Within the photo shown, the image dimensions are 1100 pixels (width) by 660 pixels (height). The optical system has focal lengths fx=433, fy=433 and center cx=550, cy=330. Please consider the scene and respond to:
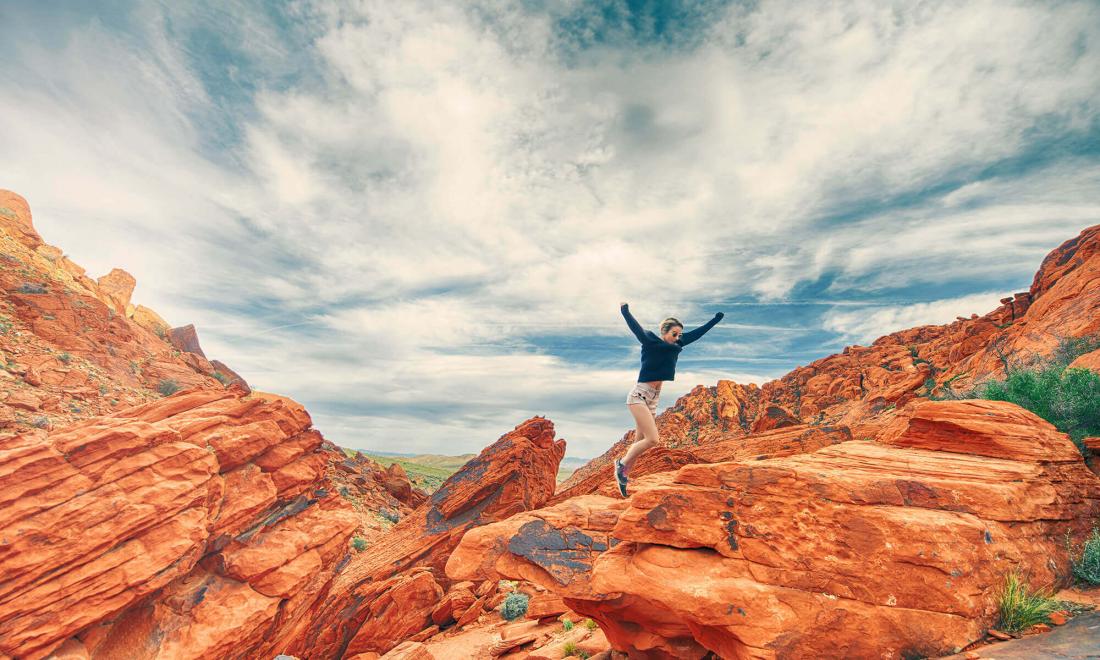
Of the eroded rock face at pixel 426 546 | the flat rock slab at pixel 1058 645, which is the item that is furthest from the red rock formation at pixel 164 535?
the flat rock slab at pixel 1058 645

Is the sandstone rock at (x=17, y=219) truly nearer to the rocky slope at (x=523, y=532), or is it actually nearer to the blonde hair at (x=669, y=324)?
the rocky slope at (x=523, y=532)

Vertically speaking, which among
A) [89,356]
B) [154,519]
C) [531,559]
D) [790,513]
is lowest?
[531,559]

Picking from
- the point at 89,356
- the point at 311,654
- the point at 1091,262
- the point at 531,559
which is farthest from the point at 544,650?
the point at 89,356

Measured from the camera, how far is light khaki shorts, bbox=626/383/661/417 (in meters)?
8.52

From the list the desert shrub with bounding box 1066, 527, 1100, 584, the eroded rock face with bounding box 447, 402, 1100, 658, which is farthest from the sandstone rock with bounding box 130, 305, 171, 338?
the desert shrub with bounding box 1066, 527, 1100, 584

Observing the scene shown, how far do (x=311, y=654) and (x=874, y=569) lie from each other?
22.2 m

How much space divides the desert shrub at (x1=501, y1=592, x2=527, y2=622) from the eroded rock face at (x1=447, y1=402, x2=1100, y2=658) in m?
9.20

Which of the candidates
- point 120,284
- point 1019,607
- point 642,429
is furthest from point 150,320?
point 1019,607

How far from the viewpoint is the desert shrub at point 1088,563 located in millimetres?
6891

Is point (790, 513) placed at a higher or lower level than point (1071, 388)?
lower

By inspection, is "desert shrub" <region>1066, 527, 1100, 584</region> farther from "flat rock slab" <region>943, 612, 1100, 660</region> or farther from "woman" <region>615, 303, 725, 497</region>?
"woman" <region>615, 303, 725, 497</region>

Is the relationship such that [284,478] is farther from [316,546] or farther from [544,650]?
[544,650]

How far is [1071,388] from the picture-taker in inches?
528

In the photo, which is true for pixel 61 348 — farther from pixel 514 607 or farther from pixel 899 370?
pixel 899 370
